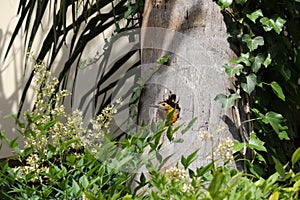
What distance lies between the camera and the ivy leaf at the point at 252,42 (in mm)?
1572

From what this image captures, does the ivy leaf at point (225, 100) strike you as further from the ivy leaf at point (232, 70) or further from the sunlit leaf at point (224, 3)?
the sunlit leaf at point (224, 3)

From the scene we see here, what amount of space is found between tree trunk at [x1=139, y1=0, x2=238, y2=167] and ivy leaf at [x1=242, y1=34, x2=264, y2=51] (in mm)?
55

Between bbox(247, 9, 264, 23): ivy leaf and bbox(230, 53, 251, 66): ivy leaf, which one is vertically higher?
bbox(247, 9, 264, 23): ivy leaf

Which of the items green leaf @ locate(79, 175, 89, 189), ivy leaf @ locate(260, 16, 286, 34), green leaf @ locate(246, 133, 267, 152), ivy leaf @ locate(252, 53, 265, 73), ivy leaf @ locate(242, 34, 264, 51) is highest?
ivy leaf @ locate(260, 16, 286, 34)

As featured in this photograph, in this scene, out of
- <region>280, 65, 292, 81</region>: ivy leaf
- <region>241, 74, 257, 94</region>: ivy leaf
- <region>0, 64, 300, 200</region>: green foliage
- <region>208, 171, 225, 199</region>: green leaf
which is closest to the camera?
<region>208, 171, 225, 199</region>: green leaf

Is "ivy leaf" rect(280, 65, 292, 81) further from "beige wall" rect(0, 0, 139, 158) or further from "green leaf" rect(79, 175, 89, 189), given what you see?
"beige wall" rect(0, 0, 139, 158)

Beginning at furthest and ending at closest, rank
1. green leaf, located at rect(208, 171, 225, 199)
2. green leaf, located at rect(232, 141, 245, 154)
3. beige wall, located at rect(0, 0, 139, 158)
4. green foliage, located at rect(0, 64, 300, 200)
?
1. beige wall, located at rect(0, 0, 139, 158)
2. green leaf, located at rect(232, 141, 245, 154)
3. green foliage, located at rect(0, 64, 300, 200)
4. green leaf, located at rect(208, 171, 225, 199)

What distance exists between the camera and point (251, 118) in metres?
1.61

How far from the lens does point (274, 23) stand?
162 cm

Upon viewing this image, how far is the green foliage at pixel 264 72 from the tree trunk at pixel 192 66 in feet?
0.11

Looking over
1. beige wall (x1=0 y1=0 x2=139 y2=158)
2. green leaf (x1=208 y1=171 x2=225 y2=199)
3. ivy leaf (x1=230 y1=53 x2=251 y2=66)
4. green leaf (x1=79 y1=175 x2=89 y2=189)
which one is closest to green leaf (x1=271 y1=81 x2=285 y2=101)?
ivy leaf (x1=230 y1=53 x2=251 y2=66)

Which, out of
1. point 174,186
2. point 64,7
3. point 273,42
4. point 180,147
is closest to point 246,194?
point 174,186

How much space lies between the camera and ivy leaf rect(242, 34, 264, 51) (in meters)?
1.57

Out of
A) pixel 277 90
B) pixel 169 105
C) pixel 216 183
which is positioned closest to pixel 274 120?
pixel 277 90
